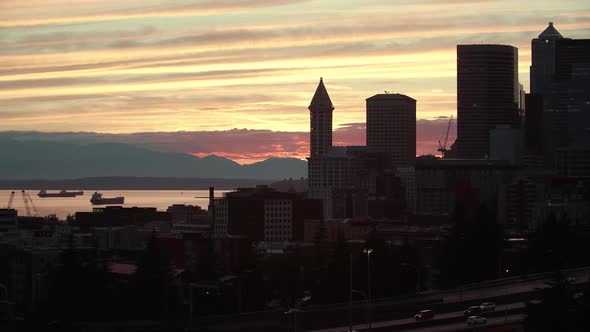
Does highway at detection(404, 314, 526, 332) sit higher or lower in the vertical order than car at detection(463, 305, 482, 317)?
lower

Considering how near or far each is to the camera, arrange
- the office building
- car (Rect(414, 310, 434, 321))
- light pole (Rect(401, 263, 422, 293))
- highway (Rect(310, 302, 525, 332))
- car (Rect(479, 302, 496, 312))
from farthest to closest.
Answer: the office building < light pole (Rect(401, 263, 422, 293)) < car (Rect(479, 302, 496, 312)) < car (Rect(414, 310, 434, 321)) < highway (Rect(310, 302, 525, 332))

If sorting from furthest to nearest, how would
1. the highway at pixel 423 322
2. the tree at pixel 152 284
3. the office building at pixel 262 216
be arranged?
the office building at pixel 262 216 → the tree at pixel 152 284 → the highway at pixel 423 322

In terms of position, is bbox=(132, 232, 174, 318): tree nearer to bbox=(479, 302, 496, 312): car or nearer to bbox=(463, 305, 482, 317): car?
bbox=(463, 305, 482, 317): car

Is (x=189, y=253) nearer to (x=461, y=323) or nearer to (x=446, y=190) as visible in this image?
(x=461, y=323)

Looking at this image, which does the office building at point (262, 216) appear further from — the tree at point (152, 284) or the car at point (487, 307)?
the car at point (487, 307)

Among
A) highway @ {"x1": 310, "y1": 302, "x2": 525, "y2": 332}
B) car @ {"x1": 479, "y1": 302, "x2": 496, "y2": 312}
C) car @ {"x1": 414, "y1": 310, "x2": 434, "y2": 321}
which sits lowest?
highway @ {"x1": 310, "y1": 302, "x2": 525, "y2": 332}

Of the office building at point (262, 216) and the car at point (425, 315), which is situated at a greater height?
the office building at point (262, 216)

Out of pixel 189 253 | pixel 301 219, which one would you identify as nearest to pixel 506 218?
pixel 301 219

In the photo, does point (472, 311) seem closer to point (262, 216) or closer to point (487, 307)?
point (487, 307)

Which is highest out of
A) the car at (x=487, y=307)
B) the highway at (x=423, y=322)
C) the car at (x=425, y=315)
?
the car at (x=487, y=307)

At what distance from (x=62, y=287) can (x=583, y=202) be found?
106 m

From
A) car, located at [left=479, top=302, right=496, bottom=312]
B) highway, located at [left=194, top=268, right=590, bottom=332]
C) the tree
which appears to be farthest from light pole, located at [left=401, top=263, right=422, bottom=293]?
car, located at [left=479, top=302, right=496, bottom=312]

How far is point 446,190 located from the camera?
188 meters

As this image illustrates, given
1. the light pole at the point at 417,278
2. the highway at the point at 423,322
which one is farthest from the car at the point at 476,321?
the light pole at the point at 417,278
